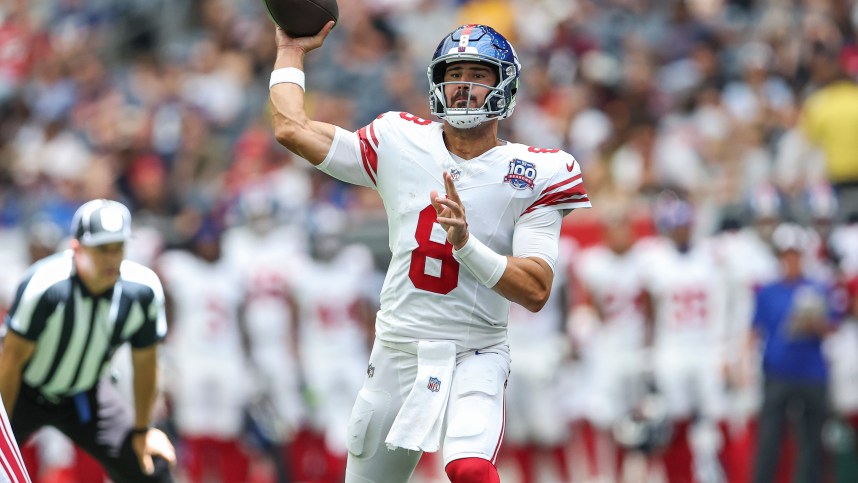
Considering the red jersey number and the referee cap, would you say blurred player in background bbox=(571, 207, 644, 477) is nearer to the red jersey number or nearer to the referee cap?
the referee cap

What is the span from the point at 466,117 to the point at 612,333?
5.29m

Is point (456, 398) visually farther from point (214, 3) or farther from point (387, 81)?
point (214, 3)

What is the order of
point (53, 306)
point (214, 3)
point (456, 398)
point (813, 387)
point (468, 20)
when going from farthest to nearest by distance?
point (214, 3) < point (468, 20) < point (813, 387) < point (53, 306) < point (456, 398)

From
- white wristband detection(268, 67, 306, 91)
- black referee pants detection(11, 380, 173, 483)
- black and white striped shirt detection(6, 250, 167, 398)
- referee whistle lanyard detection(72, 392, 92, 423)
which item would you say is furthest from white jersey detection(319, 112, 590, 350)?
referee whistle lanyard detection(72, 392, 92, 423)

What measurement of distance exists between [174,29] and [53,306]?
8.88 meters

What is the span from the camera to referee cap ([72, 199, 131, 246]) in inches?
250

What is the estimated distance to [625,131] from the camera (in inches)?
445

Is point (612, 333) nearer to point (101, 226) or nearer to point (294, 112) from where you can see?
point (101, 226)

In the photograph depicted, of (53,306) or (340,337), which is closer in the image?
(53,306)

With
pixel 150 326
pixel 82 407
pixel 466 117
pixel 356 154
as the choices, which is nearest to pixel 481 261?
pixel 466 117

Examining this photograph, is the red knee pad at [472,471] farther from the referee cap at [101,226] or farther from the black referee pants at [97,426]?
the referee cap at [101,226]

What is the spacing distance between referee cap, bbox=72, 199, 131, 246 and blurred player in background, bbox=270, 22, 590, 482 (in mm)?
1465

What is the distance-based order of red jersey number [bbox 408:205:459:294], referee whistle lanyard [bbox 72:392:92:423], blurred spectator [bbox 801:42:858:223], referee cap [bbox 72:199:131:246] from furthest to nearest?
blurred spectator [bbox 801:42:858:223] < referee whistle lanyard [bbox 72:392:92:423] < referee cap [bbox 72:199:131:246] < red jersey number [bbox 408:205:459:294]

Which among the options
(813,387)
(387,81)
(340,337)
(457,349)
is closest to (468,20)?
(387,81)
